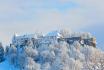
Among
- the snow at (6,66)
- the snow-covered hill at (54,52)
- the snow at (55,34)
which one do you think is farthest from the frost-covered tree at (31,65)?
the snow at (55,34)

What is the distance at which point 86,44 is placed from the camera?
127062 millimetres

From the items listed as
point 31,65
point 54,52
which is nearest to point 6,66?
point 54,52

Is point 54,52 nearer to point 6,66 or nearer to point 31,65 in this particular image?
point 31,65

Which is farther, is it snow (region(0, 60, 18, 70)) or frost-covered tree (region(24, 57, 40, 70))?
snow (region(0, 60, 18, 70))

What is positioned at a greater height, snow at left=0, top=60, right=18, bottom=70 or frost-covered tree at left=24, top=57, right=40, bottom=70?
frost-covered tree at left=24, top=57, right=40, bottom=70

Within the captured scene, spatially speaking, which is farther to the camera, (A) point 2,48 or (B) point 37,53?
(A) point 2,48

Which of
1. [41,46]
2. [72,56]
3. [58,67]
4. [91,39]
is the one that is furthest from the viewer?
[91,39]

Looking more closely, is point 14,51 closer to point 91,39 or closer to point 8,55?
point 8,55

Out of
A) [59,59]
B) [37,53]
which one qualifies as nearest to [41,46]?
[37,53]

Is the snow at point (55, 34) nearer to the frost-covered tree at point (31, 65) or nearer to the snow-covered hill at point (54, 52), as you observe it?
the snow-covered hill at point (54, 52)

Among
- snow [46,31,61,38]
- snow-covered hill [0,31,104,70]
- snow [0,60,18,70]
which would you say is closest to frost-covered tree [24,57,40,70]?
snow-covered hill [0,31,104,70]

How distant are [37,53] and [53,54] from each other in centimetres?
564

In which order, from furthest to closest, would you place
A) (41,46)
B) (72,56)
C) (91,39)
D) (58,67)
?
(91,39)
(41,46)
(72,56)
(58,67)

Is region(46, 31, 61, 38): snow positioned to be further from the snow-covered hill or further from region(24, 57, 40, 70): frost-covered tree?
region(24, 57, 40, 70): frost-covered tree
